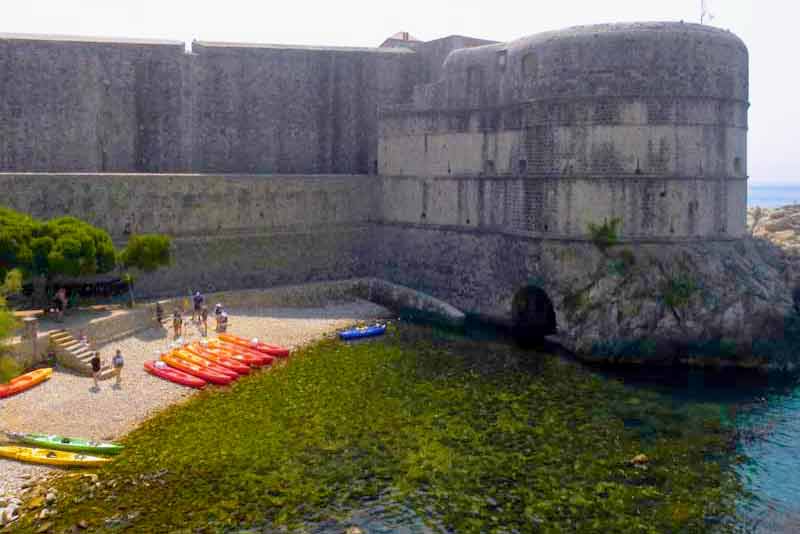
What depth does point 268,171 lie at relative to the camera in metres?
38.0

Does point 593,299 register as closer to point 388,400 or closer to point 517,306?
point 517,306

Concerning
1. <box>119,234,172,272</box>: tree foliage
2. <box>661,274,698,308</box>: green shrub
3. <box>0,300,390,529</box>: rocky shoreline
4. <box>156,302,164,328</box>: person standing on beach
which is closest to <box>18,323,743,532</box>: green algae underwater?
<box>0,300,390,529</box>: rocky shoreline

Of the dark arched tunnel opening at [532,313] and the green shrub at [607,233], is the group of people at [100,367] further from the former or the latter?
the green shrub at [607,233]

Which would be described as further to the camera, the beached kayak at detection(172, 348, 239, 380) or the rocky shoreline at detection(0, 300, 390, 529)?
the beached kayak at detection(172, 348, 239, 380)

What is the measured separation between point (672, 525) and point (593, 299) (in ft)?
42.8

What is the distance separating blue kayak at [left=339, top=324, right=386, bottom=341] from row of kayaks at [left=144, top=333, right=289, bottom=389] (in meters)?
2.95

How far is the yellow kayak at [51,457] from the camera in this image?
55.0 feet

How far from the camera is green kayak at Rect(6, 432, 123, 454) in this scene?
17312mm

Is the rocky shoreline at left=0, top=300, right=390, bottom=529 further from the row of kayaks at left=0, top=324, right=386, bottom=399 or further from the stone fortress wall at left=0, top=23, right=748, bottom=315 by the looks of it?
the stone fortress wall at left=0, top=23, right=748, bottom=315

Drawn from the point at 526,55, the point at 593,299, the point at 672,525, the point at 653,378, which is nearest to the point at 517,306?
the point at 593,299

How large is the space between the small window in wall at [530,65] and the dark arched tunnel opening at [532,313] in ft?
26.8

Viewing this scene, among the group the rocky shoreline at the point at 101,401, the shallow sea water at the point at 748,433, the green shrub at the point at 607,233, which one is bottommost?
the shallow sea water at the point at 748,433

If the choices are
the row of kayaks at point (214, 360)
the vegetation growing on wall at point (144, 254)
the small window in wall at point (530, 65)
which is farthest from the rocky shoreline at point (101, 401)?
the small window in wall at point (530, 65)

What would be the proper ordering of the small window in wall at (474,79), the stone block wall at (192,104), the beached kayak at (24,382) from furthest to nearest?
the stone block wall at (192,104), the small window in wall at (474,79), the beached kayak at (24,382)
